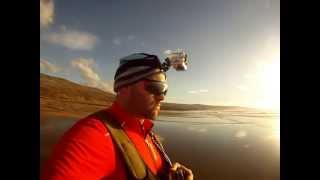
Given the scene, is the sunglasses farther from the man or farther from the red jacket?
the red jacket

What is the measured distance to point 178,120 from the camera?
199 centimetres

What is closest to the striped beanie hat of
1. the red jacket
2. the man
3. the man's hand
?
the man

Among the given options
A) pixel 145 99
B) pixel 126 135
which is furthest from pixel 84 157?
pixel 145 99

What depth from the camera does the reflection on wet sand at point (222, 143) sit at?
1969 mm

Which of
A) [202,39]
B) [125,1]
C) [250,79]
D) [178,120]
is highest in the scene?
[125,1]

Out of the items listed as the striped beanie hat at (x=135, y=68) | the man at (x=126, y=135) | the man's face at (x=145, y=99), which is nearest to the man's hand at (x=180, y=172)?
the man at (x=126, y=135)

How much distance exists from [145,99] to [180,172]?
1.12 ft

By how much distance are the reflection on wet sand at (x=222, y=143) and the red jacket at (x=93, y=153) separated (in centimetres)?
12

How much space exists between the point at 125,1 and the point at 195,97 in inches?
20.3

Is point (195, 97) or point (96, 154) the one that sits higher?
point (195, 97)

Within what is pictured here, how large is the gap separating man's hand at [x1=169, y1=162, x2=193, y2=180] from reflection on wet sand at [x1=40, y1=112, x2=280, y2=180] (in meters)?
0.02

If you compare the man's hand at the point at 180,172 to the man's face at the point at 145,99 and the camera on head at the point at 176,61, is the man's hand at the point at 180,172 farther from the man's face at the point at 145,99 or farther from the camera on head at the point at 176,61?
the camera on head at the point at 176,61
